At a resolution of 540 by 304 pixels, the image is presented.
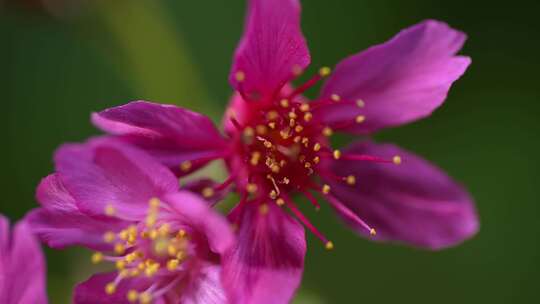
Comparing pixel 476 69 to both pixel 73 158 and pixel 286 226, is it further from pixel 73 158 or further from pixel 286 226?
pixel 73 158

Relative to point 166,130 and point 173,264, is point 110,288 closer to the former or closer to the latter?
point 173,264

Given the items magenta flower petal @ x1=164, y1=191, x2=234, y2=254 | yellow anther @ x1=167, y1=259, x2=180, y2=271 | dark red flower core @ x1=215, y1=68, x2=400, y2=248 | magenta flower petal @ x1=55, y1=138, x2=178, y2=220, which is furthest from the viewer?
dark red flower core @ x1=215, y1=68, x2=400, y2=248

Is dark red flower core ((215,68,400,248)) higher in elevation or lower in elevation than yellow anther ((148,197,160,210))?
lower

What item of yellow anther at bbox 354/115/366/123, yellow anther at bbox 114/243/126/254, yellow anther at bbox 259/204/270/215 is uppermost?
yellow anther at bbox 114/243/126/254

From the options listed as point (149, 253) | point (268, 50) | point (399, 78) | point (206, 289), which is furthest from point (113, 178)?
point (399, 78)

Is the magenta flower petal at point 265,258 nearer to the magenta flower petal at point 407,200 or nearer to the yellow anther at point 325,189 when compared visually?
the yellow anther at point 325,189

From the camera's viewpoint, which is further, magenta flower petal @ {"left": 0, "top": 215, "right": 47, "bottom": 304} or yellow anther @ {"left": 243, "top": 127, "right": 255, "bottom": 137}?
yellow anther @ {"left": 243, "top": 127, "right": 255, "bottom": 137}

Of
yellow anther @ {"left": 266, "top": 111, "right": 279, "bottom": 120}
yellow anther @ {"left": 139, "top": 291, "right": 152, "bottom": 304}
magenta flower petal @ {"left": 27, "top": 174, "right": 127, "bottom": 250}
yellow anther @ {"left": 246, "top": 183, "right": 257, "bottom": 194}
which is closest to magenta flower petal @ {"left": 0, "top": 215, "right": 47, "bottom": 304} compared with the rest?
magenta flower petal @ {"left": 27, "top": 174, "right": 127, "bottom": 250}

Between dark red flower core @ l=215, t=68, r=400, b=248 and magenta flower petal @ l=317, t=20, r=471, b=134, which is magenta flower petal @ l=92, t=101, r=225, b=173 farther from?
magenta flower petal @ l=317, t=20, r=471, b=134
